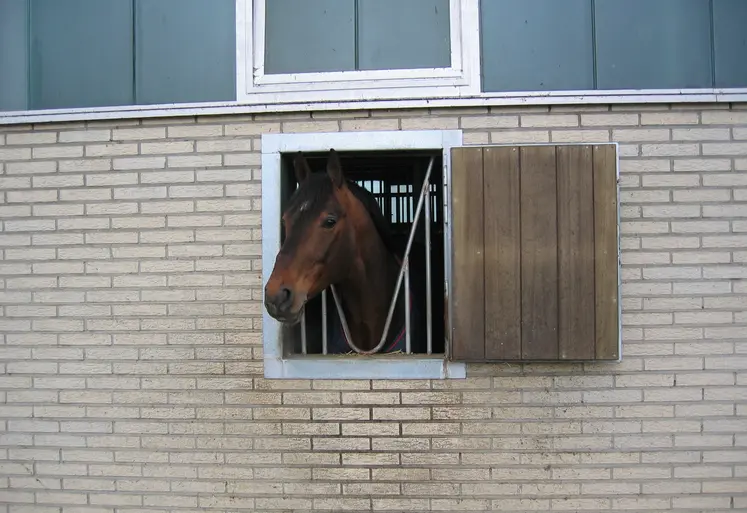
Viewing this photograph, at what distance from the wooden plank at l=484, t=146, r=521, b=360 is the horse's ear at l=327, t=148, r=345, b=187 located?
777mm

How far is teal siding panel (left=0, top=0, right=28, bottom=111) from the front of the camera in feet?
11.7

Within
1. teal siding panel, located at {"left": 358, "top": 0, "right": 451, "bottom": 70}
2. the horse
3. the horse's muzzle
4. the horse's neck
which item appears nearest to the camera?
the horse's muzzle

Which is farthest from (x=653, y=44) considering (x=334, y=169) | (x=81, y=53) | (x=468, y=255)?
(x=81, y=53)

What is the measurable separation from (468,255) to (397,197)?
192 cm

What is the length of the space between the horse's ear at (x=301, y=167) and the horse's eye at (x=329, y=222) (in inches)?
11.0

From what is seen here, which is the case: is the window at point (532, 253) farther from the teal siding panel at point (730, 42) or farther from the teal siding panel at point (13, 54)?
the teal siding panel at point (13, 54)

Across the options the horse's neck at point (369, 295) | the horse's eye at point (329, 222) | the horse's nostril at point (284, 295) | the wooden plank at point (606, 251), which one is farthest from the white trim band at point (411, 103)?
the horse's nostril at point (284, 295)

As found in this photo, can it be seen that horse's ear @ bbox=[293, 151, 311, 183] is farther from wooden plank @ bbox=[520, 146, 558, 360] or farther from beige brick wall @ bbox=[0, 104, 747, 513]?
wooden plank @ bbox=[520, 146, 558, 360]

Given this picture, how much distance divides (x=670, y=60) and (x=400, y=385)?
2.36 metres

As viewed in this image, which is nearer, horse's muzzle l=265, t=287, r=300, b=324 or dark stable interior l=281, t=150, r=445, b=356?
horse's muzzle l=265, t=287, r=300, b=324

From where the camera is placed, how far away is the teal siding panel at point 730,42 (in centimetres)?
330

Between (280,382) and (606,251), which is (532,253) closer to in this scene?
(606,251)

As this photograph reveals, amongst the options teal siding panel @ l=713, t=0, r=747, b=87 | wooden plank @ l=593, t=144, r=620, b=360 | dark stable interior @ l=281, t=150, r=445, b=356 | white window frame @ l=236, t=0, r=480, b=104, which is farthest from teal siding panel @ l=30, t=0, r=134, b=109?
teal siding panel @ l=713, t=0, r=747, b=87

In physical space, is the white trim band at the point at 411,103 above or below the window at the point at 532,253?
above
